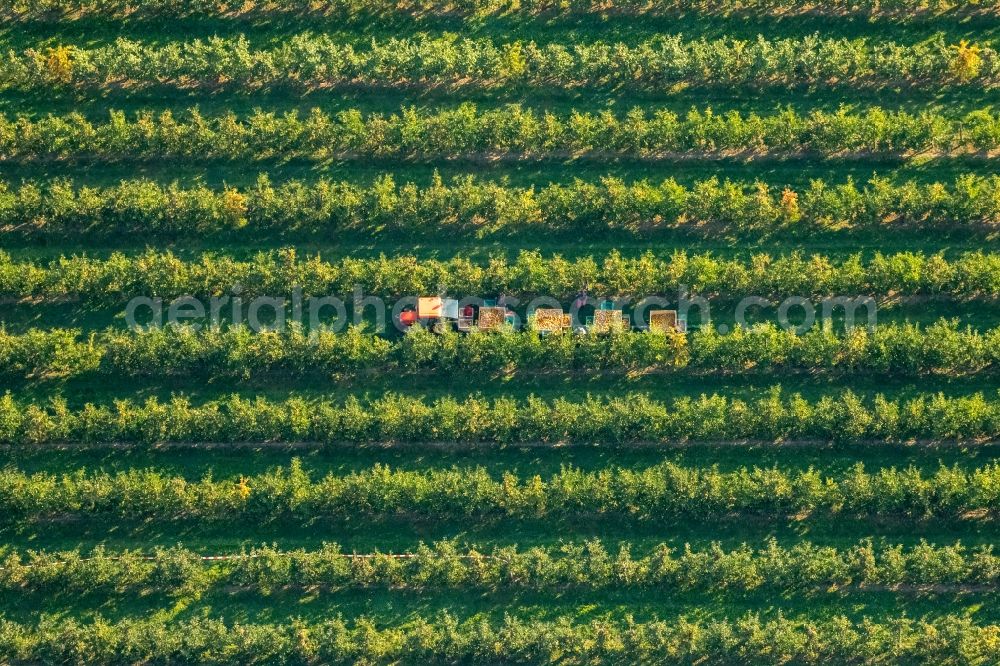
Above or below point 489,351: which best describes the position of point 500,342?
above

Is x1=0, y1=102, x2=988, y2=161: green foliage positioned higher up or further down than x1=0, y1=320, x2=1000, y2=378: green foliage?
higher up

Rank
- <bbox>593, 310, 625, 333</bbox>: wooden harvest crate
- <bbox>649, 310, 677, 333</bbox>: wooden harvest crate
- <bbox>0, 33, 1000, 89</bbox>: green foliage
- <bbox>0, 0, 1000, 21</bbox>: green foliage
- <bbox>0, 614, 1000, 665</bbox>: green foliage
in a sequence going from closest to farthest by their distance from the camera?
<bbox>0, 614, 1000, 665</bbox>: green foliage < <bbox>593, 310, 625, 333</bbox>: wooden harvest crate < <bbox>649, 310, 677, 333</bbox>: wooden harvest crate < <bbox>0, 33, 1000, 89</bbox>: green foliage < <bbox>0, 0, 1000, 21</bbox>: green foliage

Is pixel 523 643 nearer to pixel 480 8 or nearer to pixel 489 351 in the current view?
pixel 489 351

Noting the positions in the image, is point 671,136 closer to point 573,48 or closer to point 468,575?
point 573,48

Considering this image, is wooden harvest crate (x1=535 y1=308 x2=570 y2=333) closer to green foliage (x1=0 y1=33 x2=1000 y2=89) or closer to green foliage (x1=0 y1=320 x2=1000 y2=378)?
green foliage (x1=0 y1=320 x2=1000 y2=378)

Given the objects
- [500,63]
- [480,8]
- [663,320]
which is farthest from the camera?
[480,8]

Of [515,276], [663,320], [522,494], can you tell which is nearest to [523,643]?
[522,494]

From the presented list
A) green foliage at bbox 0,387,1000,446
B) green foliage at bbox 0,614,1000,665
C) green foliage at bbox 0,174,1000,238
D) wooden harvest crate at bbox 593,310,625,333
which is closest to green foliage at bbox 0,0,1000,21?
green foliage at bbox 0,174,1000,238

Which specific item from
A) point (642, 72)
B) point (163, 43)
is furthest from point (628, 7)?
point (163, 43)

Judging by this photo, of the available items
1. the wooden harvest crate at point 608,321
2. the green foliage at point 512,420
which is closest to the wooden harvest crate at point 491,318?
the green foliage at point 512,420
